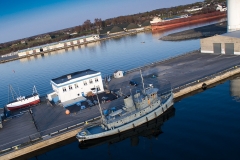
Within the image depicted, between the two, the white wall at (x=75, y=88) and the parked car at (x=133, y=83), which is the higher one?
the white wall at (x=75, y=88)

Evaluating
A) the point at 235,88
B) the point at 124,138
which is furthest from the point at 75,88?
the point at 235,88

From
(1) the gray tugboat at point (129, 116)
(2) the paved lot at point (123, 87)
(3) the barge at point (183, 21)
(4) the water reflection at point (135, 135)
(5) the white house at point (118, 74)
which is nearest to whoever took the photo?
(1) the gray tugboat at point (129, 116)

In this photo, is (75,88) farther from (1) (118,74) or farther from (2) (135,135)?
(2) (135,135)

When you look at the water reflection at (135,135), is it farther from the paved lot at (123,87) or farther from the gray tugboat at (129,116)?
the paved lot at (123,87)

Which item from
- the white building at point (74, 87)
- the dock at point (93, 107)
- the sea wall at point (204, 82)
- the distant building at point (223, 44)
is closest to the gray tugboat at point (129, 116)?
the dock at point (93, 107)

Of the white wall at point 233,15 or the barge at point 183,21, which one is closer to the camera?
the white wall at point 233,15

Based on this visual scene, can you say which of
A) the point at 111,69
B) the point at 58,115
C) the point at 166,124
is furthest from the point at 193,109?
the point at 111,69

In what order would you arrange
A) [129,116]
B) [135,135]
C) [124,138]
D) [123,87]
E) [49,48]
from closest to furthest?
[124,138] < [135,135] < [129,116] < [123,87] < [49,48]

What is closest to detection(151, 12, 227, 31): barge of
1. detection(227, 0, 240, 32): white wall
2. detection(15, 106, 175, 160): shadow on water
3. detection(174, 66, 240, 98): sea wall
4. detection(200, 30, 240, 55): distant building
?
detection(227, 0, 240, 32): white wall
